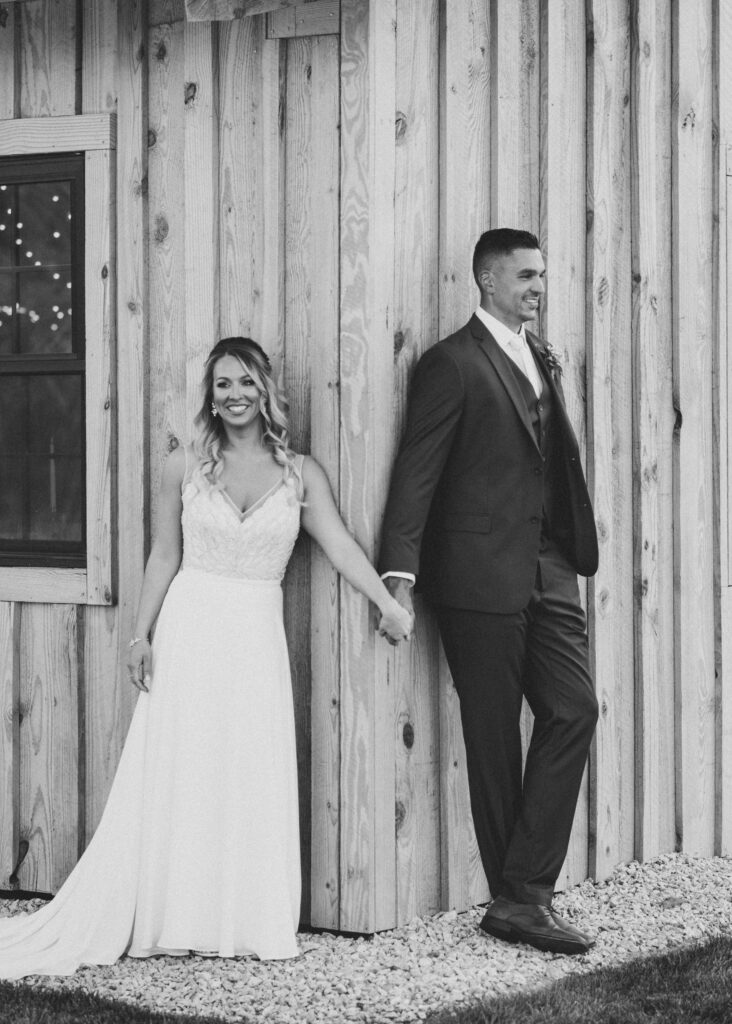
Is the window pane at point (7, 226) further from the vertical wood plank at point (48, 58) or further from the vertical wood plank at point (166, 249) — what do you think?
the vertical wood plank at point (166, 249)

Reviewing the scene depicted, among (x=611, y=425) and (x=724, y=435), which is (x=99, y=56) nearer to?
(x=611, y=425)

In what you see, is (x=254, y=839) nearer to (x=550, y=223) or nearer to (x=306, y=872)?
(x=306, y=872)

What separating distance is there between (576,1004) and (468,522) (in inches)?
63.9

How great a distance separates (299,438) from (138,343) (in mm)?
766

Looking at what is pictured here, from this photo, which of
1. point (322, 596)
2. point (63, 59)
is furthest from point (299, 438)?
point (63, 59)

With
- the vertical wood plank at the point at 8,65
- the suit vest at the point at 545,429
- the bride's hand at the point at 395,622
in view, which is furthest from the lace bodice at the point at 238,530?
the vertical wood plank at the point at 8,65

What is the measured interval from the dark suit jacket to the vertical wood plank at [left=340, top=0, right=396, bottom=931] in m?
0.14

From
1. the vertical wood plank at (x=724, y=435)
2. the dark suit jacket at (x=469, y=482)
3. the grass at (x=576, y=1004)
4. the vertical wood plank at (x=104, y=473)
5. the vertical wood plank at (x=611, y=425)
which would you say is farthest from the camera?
the vertical wood plank at (x=724, y=435)

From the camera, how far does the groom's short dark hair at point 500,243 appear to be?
4.91 m

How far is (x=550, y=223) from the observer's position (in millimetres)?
5453

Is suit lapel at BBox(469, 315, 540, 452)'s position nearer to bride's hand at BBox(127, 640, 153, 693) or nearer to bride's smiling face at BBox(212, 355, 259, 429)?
bride's smiling face at BBox(212, 355, 259, 429)

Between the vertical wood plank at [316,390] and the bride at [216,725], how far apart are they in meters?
0.16

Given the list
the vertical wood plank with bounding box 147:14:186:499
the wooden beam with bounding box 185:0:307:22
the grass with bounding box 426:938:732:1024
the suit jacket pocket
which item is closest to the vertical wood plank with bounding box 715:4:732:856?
the grass with bounding box 426:938:732:1024

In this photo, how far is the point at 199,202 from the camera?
512 cm
